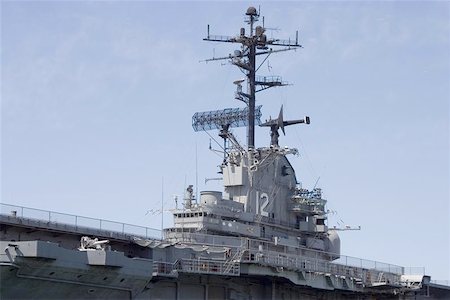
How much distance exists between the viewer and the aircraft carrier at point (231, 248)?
2366 cm

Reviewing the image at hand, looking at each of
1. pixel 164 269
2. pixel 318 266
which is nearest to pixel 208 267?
pixel 164 269

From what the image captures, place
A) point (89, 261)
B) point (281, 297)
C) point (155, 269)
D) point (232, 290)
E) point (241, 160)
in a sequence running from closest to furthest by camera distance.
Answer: point (89, 261) → point (155, 269) → point (232, 290) → point (281, 297) → point (241, 160)

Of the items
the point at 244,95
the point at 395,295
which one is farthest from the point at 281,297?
the point at 244,95

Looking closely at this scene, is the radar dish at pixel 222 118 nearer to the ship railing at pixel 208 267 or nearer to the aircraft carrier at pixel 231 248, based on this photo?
the aircraft carrier at pixel 231 248

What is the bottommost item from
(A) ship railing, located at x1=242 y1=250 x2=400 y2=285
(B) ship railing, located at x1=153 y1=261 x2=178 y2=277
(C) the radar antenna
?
(B) ship railing, located at x1=153 y1=261 x2=178 y2=277

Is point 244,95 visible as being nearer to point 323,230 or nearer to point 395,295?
point 323,230

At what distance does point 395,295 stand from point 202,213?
33.6ft

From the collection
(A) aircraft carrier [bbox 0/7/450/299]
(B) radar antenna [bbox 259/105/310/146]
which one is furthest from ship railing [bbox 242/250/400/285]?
(B) radar antenna [bbox 259/105/310/146]

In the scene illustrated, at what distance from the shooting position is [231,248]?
Answer: 101 feet

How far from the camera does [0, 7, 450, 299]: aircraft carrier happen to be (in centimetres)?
2366

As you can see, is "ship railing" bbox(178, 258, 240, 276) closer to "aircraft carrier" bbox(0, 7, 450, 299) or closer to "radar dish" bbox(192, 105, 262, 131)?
"aircraft carrier" bbox(0, 7, 450, 299)

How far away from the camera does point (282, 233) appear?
120ft

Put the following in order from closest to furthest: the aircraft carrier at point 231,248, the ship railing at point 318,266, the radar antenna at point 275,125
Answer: the aircraft carrier at point 231,248 < the ship railing at point 318,266 < the radar antenna at point 275,125

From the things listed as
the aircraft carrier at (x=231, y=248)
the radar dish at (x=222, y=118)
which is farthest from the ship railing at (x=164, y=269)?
the radar dish at (x=222, y=118)
